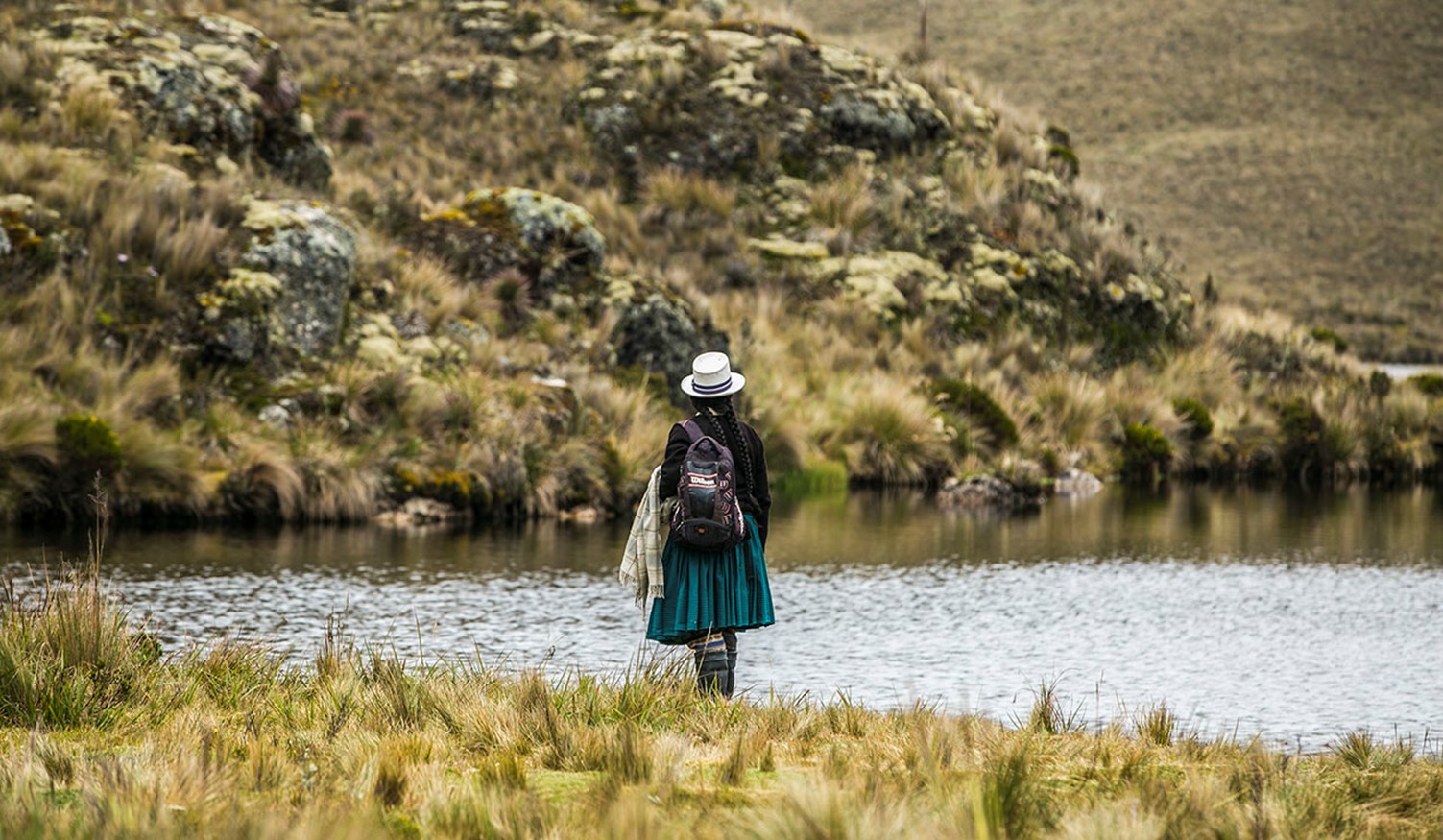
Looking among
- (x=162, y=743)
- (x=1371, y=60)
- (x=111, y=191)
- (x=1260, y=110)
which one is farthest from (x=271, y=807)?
(x=1371, y=60)

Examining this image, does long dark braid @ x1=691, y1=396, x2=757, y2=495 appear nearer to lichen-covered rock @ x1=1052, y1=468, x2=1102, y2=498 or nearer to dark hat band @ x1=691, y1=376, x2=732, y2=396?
dark hat band @ x1=691, y1=376, x2=732, y2=396

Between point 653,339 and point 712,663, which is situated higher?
point 653,339

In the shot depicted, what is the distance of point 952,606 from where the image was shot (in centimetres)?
1262

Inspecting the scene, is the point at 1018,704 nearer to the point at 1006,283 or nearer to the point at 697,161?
the point at 1006,283

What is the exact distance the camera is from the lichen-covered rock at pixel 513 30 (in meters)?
33.6

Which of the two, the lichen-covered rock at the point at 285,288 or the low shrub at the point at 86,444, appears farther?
the lichen-covered rock at the point at 285,288

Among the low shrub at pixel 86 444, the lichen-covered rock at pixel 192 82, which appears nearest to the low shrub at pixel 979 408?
the lichen-covered rock at pixel 192 82

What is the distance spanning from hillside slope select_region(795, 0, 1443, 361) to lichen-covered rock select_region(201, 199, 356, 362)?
1972 inches

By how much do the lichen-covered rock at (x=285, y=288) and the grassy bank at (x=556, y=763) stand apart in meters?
10.5

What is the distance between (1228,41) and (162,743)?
Answer: 11348 cm

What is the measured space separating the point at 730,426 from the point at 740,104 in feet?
77.4

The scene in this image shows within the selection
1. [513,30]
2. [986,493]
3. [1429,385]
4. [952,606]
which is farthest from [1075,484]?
[513,30]

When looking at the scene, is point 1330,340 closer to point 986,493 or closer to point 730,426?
point 986,493

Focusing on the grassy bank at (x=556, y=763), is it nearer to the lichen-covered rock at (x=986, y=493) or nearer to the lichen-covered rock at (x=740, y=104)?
the lichen-covered rock at (x=986, y=493)
